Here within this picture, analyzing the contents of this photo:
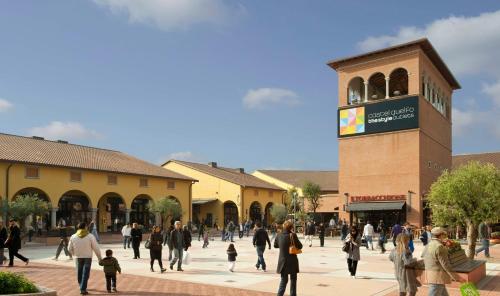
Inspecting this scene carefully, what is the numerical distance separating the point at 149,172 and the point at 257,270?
29547mm

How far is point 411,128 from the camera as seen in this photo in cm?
3966

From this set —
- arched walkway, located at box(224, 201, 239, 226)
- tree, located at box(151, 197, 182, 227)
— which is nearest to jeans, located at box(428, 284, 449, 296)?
tree, located at box(151, 197, 182, 227)

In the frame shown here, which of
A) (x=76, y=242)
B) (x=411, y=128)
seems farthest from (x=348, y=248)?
(x=411, y=128)

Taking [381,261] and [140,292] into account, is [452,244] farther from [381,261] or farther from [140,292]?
[140,292]

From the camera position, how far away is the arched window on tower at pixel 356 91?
43.4m

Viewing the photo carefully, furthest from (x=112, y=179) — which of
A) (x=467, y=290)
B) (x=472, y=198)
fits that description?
(x=467, y=290)

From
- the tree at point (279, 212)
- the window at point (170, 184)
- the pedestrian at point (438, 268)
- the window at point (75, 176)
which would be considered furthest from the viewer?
the tree at point (279, 212)

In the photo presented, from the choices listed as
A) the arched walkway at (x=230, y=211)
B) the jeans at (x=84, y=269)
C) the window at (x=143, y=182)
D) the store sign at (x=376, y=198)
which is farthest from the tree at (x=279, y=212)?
the jeans at (x=84, y=269)

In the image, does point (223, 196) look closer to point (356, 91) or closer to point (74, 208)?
point (74, 208)

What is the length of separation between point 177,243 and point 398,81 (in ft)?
110

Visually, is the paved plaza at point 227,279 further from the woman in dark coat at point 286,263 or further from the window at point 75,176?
the window at point 75,176

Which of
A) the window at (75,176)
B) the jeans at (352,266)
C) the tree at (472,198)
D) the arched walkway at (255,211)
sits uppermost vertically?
the window at (75,176)

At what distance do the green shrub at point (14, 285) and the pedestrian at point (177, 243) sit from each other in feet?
24.1

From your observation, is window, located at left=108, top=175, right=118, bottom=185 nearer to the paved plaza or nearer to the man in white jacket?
the paved plaza
